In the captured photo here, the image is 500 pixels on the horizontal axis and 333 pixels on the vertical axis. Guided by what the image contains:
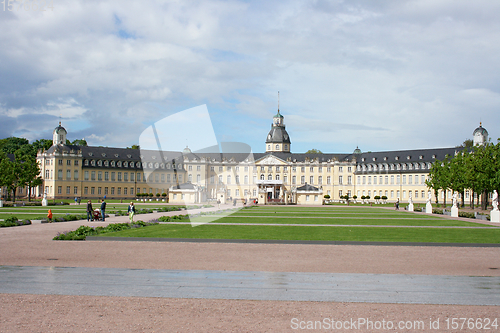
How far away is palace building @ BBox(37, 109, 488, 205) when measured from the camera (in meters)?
119

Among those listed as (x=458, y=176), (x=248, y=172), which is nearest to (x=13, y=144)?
(x=248, y=172)

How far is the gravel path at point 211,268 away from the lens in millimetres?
9023

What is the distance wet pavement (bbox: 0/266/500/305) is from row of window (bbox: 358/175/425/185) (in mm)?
114312

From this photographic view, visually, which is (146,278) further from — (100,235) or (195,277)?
(100,235)

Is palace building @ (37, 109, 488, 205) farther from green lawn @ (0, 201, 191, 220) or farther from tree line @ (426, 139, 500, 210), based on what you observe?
green lawn @ (0, 201, 191, 220)

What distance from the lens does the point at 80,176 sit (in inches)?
4818

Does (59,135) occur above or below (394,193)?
above

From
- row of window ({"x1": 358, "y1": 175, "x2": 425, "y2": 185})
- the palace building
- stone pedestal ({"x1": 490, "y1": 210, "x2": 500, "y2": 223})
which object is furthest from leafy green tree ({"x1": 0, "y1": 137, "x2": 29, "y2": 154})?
stone pedestal ({"x1": 490, "y1": 210, "x2": 500, "y2": 223})

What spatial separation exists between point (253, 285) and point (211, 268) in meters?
2.90

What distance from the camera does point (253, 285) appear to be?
40.3 feet

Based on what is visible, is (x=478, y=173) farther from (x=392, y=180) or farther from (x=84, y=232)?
(x=392, y=180)

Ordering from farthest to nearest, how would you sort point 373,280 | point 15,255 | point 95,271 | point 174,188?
point 174,188, point 15,255, point 95,271, point 373,280

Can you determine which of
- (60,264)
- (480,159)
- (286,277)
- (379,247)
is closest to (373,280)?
(286,277)

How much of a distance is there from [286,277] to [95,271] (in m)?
5.99
